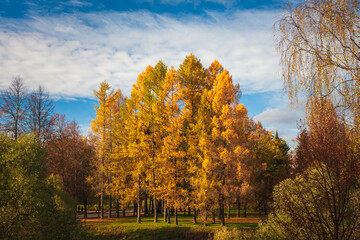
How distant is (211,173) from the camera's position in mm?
20672

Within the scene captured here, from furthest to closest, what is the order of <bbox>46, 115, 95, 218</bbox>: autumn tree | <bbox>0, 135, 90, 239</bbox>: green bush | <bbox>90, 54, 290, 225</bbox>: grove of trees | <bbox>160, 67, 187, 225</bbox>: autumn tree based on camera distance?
<bbox>46, 115, 95, 218</bbox>: autumn tree → <bbox>160, 67, 187, 225</bbox>: autumn tree → <bbox>90, 54, 290, 225</bbox>: grove of trees → <bbox>0, 135, 90, 239</bbox>: green bush

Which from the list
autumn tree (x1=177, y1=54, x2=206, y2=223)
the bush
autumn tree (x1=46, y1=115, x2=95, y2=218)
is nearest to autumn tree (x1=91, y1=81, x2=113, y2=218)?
autumn tree (x1=46, y1=115, x2=95, y2=218)

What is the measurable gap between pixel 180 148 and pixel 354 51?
17.1 meters

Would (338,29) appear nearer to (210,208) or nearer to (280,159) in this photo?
(210,208)

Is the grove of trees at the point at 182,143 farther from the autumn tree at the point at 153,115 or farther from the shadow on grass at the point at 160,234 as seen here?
the shadow on grass at the point at 160,234

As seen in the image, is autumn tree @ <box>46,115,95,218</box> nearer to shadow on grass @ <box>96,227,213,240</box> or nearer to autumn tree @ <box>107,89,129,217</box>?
autumn tree @ <box>107,89,129,217</box>

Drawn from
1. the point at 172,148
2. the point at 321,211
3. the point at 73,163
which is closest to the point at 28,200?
the point at 172,148

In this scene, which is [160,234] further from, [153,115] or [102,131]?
[102,131]

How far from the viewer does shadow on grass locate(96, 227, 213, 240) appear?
19781 mm

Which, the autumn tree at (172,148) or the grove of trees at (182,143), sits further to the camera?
the autumn tree at (172,148)

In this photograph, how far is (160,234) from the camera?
20141 millimetres

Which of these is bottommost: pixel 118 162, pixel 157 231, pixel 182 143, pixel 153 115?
pixel 157 231

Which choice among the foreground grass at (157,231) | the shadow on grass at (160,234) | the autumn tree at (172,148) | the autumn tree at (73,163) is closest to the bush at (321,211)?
the foreground grass at (157,231)

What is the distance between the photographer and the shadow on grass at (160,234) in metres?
19.8
